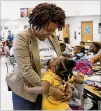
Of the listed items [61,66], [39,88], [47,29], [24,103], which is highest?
[47,29]

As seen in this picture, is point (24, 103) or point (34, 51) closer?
point (34, 51)

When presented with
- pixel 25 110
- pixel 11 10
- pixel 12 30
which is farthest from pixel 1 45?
pixel 25 110

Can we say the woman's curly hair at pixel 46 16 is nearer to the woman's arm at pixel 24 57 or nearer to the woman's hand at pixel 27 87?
the woman's arm at pixel 24 57

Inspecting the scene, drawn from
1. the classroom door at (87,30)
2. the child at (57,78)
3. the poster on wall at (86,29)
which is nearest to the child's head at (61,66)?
the child at (57,78)

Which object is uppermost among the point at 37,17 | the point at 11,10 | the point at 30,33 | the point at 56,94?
the point at 11,10

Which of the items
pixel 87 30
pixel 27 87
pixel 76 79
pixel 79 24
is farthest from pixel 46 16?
pixel 87 30

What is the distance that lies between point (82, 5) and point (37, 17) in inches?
486

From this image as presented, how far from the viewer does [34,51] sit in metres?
1.62

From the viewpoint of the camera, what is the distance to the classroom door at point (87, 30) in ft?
50.4

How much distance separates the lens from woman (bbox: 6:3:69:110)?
156cm

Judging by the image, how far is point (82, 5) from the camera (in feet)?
44.0

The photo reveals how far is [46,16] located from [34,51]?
270 millimetres

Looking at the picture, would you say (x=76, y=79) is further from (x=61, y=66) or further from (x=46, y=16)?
(x=46, y=16)

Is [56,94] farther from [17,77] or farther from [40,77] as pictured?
[17,77]
